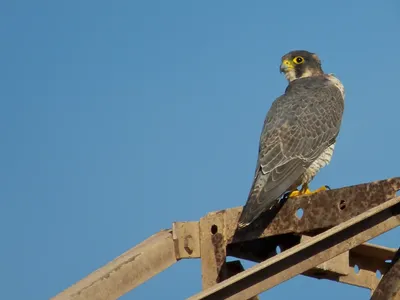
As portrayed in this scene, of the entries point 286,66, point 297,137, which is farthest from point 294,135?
point 286,66

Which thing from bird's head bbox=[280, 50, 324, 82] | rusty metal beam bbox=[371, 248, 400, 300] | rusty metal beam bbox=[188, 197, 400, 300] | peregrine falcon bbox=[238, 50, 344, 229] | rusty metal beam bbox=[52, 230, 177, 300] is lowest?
rusty metal beam bbox=[371, 248, 400, 300]

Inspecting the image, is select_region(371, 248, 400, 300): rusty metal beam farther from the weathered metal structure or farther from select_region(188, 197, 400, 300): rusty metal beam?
select_region(188, 197, 400, 300): rusty metal beam

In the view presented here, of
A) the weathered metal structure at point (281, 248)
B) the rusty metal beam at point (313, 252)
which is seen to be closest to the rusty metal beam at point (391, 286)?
the weathered metal structure at point (281, 248)

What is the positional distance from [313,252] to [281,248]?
3.08 ft

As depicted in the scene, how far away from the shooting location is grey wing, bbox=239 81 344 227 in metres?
5.79

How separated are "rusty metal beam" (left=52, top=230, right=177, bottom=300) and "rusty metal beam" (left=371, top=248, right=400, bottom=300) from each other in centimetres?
116

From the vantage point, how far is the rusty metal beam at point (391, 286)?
12.7 ft

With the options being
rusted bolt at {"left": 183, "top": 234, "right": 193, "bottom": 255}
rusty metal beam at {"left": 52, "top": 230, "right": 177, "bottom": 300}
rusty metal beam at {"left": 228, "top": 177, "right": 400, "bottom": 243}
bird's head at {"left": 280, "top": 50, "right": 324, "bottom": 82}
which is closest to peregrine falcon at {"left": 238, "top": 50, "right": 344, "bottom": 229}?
bird's head at {"left": 280, "top": 50, "right": 324, "bottom": 82}

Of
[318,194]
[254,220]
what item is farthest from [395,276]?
[254,220]

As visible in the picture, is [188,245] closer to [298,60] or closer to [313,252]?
[313,252]

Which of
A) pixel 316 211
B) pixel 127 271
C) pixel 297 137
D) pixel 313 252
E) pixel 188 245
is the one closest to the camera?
pixel 313 252

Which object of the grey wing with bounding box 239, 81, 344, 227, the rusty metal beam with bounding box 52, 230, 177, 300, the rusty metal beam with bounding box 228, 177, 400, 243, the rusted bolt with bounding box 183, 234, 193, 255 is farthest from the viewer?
the grey wing with bounding box 239, 81, 344, 227

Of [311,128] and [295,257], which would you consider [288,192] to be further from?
[295,257]

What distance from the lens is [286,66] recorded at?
7.86 metres
